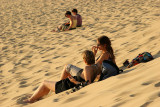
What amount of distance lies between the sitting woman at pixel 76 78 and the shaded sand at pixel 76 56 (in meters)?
0.19

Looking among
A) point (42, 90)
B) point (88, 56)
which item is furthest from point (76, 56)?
point (88, 56)

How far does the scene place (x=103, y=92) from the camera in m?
3.40

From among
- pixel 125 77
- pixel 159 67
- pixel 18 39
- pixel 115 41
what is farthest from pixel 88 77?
pixel 18 39

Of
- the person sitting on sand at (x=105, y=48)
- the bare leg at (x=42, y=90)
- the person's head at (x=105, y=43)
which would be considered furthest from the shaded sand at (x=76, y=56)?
the person's head at (x=105, y=43)

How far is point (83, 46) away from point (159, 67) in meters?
4.36

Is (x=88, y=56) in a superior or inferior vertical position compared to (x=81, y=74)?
superior

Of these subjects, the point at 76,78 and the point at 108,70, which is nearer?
the point at 108,70

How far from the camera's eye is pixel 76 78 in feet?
14.6

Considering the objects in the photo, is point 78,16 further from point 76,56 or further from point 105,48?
point 105,48

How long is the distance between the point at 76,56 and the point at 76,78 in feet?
8.49

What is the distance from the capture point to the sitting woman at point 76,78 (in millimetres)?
4262

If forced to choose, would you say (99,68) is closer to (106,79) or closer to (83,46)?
(106,79)

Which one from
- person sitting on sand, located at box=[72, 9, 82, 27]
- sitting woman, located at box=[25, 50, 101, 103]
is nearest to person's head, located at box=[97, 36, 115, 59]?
sitting woman, located at box=[25, 50, 101, 103]

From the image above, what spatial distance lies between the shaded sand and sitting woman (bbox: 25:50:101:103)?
0.19m
